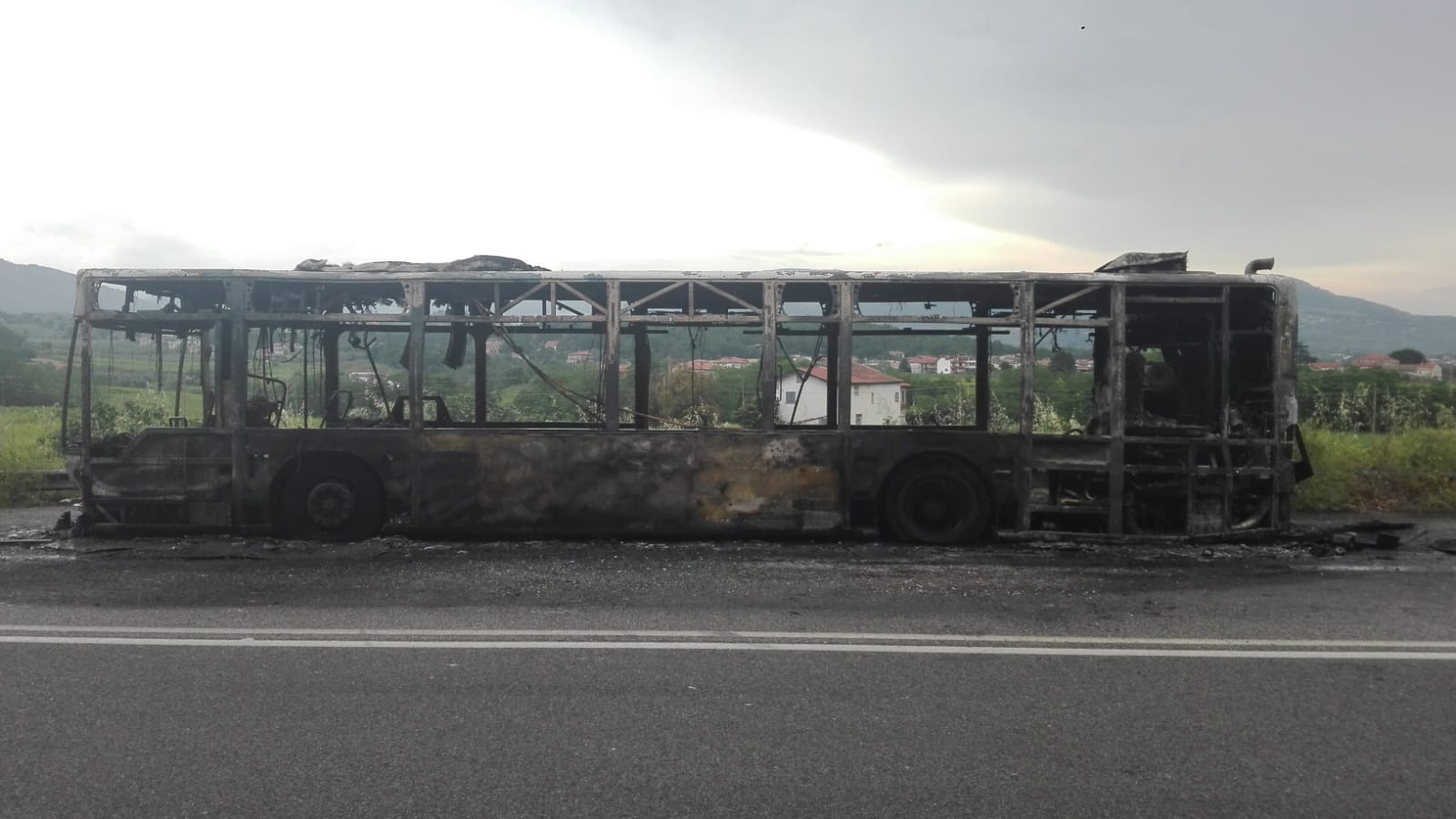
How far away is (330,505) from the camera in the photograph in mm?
9852

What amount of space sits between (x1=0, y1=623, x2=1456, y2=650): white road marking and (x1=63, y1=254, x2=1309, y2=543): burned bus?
12.1 feet

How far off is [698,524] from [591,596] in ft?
9.08

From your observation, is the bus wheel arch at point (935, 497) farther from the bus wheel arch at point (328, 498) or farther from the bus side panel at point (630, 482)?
the bus wheel arch at point (328, 498)

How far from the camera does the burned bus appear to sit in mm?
9711

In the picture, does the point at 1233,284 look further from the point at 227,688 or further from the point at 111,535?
the point at 111,535

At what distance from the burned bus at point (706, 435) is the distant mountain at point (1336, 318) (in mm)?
67723

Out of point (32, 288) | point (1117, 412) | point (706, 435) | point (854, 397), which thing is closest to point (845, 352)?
point (854, 397)

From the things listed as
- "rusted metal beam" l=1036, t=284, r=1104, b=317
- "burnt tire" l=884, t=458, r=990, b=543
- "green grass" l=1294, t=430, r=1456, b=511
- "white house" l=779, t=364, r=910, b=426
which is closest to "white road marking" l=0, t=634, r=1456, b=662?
"burnt tire" l=884, t=458, r=990, b=543

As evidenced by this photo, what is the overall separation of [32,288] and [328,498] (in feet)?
682

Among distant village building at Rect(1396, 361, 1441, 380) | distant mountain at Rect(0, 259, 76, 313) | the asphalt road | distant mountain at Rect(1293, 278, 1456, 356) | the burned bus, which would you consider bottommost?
the asphalt road

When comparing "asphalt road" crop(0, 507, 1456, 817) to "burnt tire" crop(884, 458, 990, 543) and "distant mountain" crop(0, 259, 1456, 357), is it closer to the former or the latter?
"burnt tire" crop(884, 458, 990, 543)

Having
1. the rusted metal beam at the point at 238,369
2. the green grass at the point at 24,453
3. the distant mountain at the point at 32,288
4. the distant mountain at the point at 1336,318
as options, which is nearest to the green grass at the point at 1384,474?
the rusted metal beam at the point at 238,369

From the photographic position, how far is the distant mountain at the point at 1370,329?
334 ft

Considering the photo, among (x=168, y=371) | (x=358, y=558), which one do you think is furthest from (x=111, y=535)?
(x=358, y=558)
